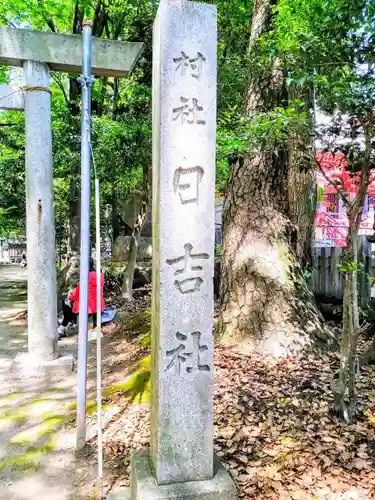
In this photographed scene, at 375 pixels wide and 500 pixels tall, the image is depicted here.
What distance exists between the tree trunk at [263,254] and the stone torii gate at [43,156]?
1.96 meters

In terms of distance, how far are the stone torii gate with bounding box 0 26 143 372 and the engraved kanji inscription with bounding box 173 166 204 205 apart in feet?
12.7

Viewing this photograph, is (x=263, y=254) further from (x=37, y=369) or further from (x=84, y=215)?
(x=37, y=369)

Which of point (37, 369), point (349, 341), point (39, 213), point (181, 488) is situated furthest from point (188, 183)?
point (37, 369)

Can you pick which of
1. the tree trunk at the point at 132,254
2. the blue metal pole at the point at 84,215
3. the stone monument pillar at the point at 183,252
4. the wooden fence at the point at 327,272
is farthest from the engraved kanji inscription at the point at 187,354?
the tree trunk at the point at 132,254

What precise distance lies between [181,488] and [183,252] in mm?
1501

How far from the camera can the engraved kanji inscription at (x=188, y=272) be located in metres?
2.60

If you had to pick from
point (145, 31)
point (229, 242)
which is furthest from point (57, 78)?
point (229, 242)

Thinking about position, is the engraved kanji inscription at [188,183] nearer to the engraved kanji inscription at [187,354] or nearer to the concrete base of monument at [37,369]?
the engraved kanji inscription at [187,354]

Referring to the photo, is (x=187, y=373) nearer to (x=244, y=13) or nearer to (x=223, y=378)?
(x=223, y=378)

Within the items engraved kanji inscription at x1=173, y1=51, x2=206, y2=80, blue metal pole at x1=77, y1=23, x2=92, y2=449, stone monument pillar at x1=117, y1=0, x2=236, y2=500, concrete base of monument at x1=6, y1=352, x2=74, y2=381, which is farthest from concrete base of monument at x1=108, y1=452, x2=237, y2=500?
concrete base of monument at x1=6, y1=352, x2=74, y2=381

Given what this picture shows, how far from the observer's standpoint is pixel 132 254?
1090cm

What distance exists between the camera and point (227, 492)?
2668 millimetres

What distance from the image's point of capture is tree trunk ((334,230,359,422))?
3.43 metres

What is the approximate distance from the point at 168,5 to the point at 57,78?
10233mm
